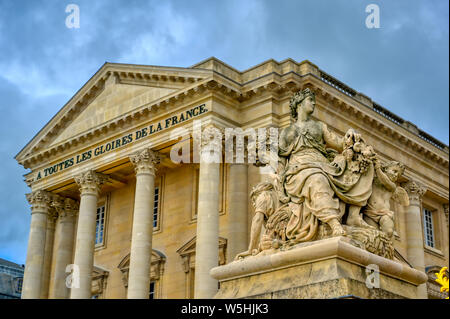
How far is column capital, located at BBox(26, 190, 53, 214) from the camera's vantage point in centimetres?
3566

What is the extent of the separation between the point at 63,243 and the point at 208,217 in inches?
495

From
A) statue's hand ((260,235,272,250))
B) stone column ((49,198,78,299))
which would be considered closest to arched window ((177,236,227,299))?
stone column ((49,198,78,299))

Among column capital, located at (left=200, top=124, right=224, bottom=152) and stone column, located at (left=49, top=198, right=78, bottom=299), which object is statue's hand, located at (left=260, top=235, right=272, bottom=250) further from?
stone column, located at (left=49, top=198, right=78, bottom=299)

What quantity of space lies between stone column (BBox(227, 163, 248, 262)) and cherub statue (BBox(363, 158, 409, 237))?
60.2 feet

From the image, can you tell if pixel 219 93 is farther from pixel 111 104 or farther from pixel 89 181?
pixel 89 181

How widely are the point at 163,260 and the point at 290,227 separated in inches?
946

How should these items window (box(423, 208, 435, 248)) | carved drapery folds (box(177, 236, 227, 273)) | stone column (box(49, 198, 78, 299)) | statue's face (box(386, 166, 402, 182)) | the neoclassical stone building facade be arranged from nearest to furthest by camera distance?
statue's face (box(386, 166, 402, 182)), the neoclassical stone building facade, carved drapery folds (box(177, 236, 227, 273)), stone column (box(49, 198, 78, 299)), window (box(423, 208, 435, 248))

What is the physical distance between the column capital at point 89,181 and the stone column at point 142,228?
2984 millimetres

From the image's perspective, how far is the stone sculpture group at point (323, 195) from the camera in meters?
8.88

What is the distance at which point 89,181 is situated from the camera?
32.6 metres

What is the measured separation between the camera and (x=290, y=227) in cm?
906
